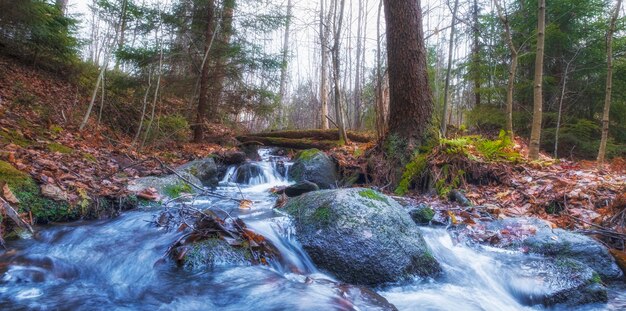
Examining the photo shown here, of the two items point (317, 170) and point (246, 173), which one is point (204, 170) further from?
point (317, 170)

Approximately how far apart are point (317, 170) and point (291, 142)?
450 centimetres

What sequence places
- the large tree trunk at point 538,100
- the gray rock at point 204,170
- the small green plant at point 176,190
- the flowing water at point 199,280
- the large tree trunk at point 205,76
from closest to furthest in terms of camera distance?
the flowing water at point 199,280 < the small green plant at point 176,190 < the large tree trunk at point 538,100 < the gray rock at point 204,170 < the large tree trunk at point 205,76

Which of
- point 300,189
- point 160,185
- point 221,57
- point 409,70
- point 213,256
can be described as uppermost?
point 221,57

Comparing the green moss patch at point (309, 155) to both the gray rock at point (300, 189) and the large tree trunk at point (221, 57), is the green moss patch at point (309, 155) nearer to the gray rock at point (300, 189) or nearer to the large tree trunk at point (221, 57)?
the gray rock at point (300, 189)

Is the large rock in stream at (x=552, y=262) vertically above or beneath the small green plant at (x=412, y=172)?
beneath

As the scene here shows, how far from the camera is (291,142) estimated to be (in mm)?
12484

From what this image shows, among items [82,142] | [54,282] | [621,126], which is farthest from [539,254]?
[621,126]

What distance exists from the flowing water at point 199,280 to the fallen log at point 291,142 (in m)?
7.15

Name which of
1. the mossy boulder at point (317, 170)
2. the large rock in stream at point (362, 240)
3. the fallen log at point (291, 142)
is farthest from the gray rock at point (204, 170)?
the large rock in stream at point (362, 240)

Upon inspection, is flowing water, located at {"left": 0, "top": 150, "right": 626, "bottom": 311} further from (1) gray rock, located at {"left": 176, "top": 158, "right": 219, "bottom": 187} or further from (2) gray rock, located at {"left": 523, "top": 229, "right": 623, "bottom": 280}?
(1) gray rock, located at {"left": 176, "top": 158, "right": 219, "bottom": 187}

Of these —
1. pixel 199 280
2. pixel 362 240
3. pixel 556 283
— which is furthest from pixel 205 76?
pixel 556 283

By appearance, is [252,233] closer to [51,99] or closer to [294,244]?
[294,244]

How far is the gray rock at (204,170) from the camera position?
25.1ft

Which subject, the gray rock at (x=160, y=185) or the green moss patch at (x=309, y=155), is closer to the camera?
the gray rock at (x=160, y=185)
